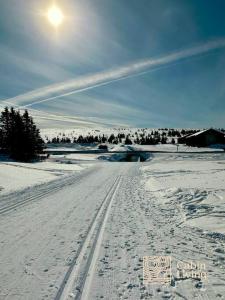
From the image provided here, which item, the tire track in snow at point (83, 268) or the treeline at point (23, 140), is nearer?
the tire track in snow at point (83, 268)

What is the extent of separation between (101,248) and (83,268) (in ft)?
3.28

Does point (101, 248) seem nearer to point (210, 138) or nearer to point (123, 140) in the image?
point (210, 138)

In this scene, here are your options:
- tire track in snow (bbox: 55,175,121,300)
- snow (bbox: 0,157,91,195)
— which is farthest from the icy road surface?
snow (bbox: 0,157,91,195)

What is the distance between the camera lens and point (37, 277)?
4.30 meters

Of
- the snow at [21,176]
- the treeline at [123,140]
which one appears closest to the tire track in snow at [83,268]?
the snow at [21,176]

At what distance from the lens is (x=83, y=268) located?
4.63m

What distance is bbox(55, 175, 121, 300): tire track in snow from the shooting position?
384 centimetres

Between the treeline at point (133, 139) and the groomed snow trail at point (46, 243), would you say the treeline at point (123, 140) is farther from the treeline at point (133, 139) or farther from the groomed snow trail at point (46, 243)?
the groomed snow trail at point (46, 243)

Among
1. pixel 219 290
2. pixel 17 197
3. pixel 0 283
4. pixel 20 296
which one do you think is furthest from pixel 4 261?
pixel 17 197

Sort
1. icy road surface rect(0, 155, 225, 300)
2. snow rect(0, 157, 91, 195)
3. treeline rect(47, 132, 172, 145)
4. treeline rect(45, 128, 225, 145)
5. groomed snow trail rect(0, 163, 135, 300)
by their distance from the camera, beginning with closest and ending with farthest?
icy road surface rect(0, 155, 225, 300)
groomed snow trail rect(0, 163, 135, 300)
snow rect(0, 157, 91, 195)
treeline rect(47, 132, 172, 145)
treeline rect(45, 128, 225, 145)

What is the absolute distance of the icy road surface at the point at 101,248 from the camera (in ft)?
13.0

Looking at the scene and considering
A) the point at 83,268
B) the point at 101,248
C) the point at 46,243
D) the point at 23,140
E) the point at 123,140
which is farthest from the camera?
the point at 123,140

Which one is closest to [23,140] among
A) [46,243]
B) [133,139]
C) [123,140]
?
[46,243]

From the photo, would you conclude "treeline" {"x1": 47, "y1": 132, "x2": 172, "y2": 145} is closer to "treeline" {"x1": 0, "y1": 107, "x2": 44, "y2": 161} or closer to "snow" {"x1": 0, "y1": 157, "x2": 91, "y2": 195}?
"treeline" {"x1": 0, "y1": 107, "x2": 44, "y2": 161}
